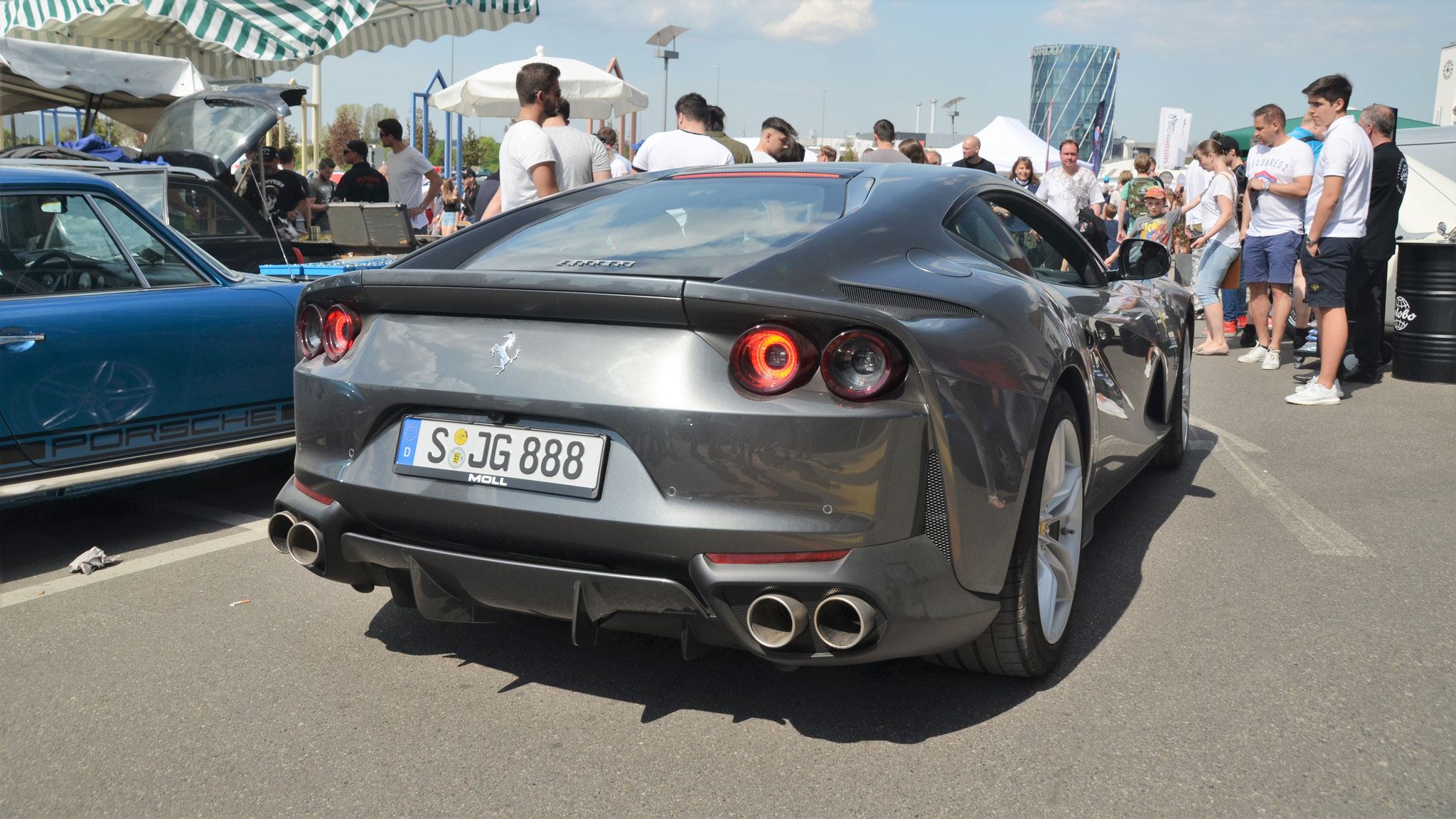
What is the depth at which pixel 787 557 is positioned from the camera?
2287mm

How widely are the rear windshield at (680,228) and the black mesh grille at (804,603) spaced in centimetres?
68

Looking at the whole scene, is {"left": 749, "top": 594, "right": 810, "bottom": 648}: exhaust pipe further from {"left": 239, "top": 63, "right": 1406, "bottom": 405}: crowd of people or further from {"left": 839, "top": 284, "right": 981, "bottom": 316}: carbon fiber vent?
{"left": 239, "top": 63, "right": 1406, "bottom": 405}: crowd of people

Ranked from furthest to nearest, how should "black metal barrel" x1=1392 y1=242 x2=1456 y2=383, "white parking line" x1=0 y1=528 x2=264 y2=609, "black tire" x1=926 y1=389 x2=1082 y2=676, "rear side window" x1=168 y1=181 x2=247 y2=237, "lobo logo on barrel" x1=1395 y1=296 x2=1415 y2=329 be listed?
"lobo logo on barrel" x1=1395 y1=296 x2=1415 y2=329 → "black metal barrel" x1=1392 y1=242 x2=1456 y2=383 → "rear side window" x1=168 y1=181 x2=247 y2=237 → "white parking line" x1=0 y1=528 x2=264 y2=609 → "black tire" x1=926 y1=389 x2=1082 y2=676

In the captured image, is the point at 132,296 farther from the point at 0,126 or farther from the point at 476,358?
the point at 0,126

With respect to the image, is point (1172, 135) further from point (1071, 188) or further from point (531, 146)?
point (531, 146)

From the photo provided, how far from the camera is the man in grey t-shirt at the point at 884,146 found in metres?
9.13

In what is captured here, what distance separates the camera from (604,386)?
2.37 metres

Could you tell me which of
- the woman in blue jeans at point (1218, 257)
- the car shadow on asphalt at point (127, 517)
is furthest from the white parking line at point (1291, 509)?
the woman in blue jeans at point (1218, 257)

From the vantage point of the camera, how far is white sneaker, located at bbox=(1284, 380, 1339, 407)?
7449mm

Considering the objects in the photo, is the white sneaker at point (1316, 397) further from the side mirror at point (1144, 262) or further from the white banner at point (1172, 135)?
the white banner at point (1172, 135)

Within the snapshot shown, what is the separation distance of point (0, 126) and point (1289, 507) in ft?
42.5

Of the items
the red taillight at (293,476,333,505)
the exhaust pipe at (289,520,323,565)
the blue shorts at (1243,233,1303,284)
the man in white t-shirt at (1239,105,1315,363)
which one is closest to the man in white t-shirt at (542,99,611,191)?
the red taillight at (293,476,333,505)

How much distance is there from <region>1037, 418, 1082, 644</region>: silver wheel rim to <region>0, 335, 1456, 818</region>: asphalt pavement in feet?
0.59

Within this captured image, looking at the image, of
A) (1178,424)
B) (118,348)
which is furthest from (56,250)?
(1178,424)
